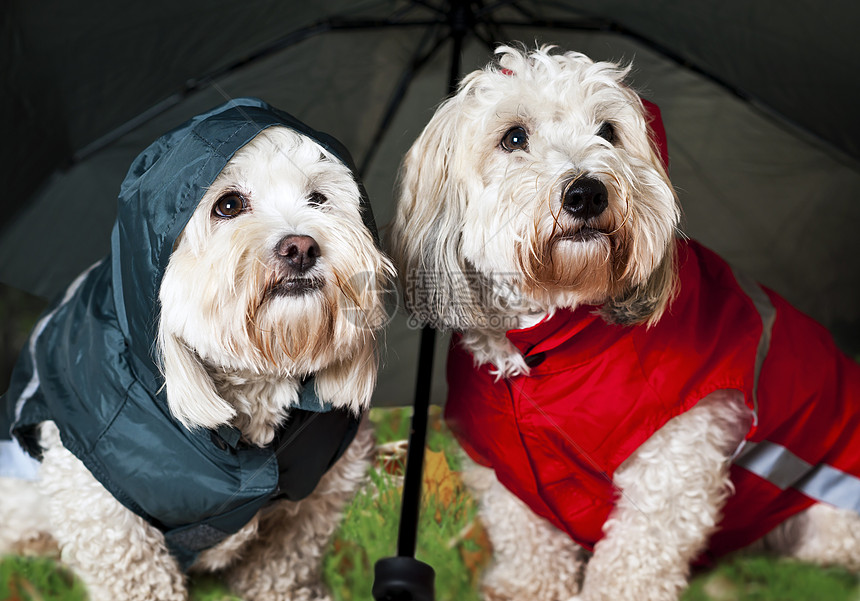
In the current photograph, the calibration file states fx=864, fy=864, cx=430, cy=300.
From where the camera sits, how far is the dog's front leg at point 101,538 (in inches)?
83.0

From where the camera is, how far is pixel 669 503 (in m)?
2.25

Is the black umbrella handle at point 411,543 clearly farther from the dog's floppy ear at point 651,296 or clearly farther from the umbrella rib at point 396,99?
the umbrella rib at point 396,99

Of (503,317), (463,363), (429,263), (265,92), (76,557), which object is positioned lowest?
(76,557)

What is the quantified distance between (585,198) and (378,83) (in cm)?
A: 126

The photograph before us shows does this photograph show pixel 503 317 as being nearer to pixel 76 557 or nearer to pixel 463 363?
pixel 463 363

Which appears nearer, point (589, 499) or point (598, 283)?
point (598, 283)

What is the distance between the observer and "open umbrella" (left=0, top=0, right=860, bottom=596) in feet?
8.52

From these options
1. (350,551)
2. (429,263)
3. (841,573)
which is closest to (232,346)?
(429,263)

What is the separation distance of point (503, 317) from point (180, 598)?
3.62 feet

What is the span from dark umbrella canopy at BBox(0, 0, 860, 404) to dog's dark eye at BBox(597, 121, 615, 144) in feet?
1.44

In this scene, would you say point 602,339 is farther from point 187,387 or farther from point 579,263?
point 187,387

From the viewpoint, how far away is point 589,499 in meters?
2.35

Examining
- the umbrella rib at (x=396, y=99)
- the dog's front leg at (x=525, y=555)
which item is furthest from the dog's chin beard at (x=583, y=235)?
the umbrella rib at (x=396, y=99)

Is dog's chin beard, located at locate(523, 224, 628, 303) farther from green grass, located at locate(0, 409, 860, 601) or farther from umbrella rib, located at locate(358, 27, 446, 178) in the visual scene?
umbrella rib, located at locate(358, 27, 446, 178)
